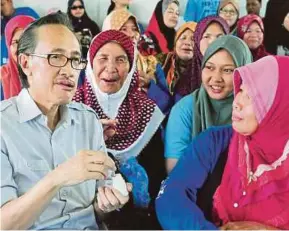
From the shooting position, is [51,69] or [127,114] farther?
[127,114]

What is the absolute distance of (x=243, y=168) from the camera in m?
1.41

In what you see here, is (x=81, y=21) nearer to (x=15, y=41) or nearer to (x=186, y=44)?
(x=15, y=41)

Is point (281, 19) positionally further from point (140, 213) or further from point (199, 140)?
point (140, 213)

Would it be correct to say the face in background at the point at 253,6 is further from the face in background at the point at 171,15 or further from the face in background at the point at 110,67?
the face in background at the point at 110,67

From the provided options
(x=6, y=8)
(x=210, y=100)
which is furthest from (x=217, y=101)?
(x=6, y=8)

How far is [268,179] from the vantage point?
1.38m

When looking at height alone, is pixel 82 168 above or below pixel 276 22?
below

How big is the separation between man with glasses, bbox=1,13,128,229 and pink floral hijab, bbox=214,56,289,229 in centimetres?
35

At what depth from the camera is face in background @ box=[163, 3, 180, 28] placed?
147 cm

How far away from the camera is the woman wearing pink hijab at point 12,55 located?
1449 millimetres

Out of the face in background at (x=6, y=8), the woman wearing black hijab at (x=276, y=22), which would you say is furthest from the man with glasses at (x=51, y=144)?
the woman wearing black hijab at (x=276, y=22)

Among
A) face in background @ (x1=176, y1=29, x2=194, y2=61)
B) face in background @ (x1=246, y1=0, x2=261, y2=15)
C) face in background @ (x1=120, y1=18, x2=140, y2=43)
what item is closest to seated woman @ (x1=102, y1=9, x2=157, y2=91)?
face in background @ (x1=120, y1=18, x2=140, y2=43)

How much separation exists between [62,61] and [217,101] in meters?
0.50

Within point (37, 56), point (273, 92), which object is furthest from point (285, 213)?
point (37, 56)
